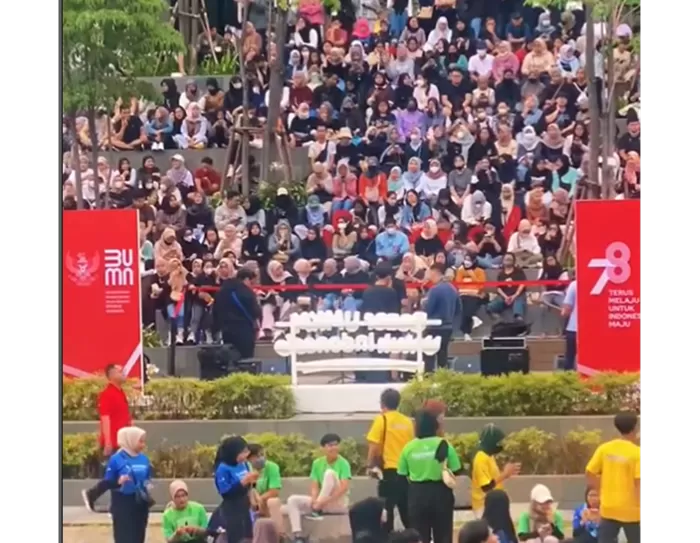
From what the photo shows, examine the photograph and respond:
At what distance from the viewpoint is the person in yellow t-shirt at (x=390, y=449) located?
4.62 metres

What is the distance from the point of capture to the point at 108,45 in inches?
183

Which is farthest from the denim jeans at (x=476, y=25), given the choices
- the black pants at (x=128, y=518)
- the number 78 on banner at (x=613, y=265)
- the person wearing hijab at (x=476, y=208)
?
the black pants at (x=128, y=518)

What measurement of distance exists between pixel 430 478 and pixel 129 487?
1.31m

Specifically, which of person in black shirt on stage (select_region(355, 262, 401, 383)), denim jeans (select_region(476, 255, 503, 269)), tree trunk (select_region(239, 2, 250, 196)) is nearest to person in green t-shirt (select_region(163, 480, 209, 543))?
person in black shirt on stage (select_region(355, 262, 401, 383))

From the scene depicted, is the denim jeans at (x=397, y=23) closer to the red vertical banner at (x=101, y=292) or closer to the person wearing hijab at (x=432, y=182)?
the person wearing hijab at (x=432, y=182)

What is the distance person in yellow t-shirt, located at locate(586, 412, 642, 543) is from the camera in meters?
4.58

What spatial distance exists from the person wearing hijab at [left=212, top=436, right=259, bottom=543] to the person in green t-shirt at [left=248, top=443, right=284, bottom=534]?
0.03m

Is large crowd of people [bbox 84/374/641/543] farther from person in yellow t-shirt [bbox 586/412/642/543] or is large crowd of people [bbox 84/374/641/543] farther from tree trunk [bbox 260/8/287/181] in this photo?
tree trunk [bbox 260/8/287/181]

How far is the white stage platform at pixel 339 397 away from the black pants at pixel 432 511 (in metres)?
0.40

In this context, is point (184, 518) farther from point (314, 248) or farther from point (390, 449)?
point (314, 248)
